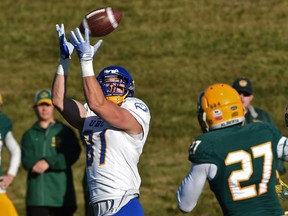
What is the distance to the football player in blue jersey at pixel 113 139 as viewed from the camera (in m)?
6.42

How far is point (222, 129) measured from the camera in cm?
576

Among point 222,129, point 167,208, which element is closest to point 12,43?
point 167,208

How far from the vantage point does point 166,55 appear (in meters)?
15.8

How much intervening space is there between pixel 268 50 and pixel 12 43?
435 centimetres

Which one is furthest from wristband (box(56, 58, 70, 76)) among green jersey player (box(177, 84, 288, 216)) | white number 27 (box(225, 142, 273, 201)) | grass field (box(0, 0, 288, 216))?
grass field (box(0, 0, 288, 216))

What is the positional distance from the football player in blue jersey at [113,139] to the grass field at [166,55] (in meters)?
6.10

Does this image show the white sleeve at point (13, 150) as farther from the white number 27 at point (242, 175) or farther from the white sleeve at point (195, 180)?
the white number 27 at point (242, 175)

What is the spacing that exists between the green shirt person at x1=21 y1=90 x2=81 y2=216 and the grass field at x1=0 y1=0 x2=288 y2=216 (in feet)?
8.99

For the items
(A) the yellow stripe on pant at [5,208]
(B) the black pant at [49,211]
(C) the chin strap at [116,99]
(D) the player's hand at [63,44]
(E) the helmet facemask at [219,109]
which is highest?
(D) the player's hand at [63,44]

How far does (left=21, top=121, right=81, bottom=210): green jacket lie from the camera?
32.8 feet

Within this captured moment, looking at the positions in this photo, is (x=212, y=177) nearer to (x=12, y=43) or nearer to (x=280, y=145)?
(x=280, y=145)

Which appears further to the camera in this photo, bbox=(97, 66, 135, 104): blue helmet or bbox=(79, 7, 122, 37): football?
bbox=(79, 7, 122, 37): football

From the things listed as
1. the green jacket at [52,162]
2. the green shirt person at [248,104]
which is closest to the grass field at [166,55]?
the green jacket at [52,162]

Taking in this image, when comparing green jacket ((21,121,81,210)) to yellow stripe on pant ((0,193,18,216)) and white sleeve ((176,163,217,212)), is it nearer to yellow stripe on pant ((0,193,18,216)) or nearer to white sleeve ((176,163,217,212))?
yellow stripe on pant ((0,193,18,216))
